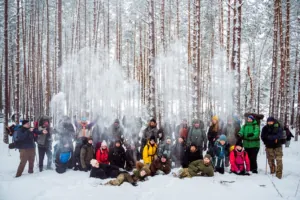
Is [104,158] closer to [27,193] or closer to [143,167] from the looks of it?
[143,167]

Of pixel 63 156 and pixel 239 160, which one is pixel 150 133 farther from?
pixel 239 160

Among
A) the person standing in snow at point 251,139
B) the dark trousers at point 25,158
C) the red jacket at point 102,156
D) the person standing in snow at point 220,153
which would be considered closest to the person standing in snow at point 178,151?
the person standing in snow at point 220,153

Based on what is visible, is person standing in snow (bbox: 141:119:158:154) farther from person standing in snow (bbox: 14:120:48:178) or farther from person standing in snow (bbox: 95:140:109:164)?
person standing in snow (bbox: 14:120:48:178)

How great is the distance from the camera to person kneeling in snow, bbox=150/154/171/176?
25.1 feet

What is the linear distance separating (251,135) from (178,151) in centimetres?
264

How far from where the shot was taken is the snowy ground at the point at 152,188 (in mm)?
5586

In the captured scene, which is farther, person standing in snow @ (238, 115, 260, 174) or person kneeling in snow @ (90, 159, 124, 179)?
person standing in snow @ (238, 115, 260, 174)

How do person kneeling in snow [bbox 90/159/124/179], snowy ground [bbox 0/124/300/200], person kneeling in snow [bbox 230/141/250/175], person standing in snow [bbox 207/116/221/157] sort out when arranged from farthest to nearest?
person standing in snow [bbox 207/116/221/157]
person kneeling in snow [bbox 230/141/250/175]
person kneeling in snow [bbox 90/159/124/179]
snowy ground [bbox 0/124/300/200]

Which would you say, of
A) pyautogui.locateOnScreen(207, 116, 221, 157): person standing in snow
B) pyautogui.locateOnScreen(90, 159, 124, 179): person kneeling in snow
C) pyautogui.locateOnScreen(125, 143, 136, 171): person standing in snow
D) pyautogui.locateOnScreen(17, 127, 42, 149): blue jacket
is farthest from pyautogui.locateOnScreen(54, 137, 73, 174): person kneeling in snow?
pyautogui.locateOnScreen(207, 116, 221, 157): person standing in snow

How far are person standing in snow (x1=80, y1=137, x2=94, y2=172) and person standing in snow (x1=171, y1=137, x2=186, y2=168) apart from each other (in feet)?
10.1

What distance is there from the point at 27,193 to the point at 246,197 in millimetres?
5402

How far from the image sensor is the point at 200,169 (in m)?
7.23

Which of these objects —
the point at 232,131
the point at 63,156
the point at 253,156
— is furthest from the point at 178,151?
the point at 63,156

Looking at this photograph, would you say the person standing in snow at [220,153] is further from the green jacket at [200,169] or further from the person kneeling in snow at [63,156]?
the person kneeling in snow at [63,156]
